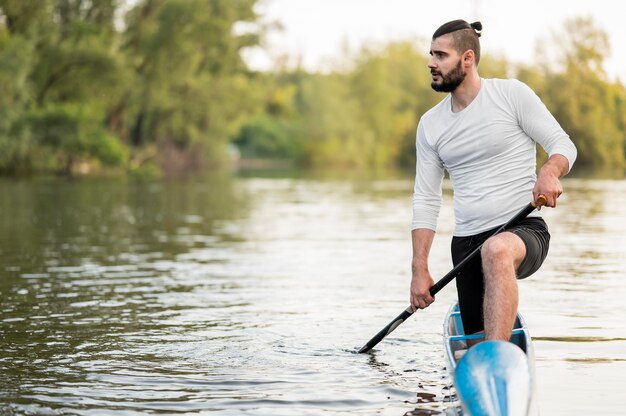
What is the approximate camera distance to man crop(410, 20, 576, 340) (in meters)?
5.93

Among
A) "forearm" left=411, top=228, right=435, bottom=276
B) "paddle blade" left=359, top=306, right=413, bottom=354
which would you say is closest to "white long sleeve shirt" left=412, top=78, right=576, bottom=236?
"forearm" left=411, top=228, right=435, bottom=276

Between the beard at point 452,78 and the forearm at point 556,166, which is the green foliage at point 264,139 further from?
the forearm at point 556,166

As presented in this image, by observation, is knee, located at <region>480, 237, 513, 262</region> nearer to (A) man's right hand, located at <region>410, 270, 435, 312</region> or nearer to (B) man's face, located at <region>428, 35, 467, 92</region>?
(A) man's right hand, located at <region>410, 270, 435, 312</region>

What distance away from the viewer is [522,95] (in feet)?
19.7

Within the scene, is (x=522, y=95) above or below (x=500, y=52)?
below

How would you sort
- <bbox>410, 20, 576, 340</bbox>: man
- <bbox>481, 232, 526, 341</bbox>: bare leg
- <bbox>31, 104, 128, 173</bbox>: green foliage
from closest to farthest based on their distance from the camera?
<bbox>481, 232, 526, 341</bbox>: bare leg → <bbox>410, 20, 576, 340</bbox>: man → <bbox>31, 104, 128, 173</bbox>: green foliage

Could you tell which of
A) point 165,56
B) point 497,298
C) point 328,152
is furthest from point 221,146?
point 497,298

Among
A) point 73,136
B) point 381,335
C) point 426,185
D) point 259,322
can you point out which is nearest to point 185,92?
point 73,136

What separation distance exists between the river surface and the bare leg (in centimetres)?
61

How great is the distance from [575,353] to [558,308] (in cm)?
233

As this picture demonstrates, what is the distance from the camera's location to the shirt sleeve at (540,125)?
19.4 feet

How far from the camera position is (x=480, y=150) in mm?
6059

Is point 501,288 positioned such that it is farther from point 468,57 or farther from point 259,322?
point 259,322

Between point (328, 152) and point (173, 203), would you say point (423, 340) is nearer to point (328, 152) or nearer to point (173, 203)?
point (173, 203)
